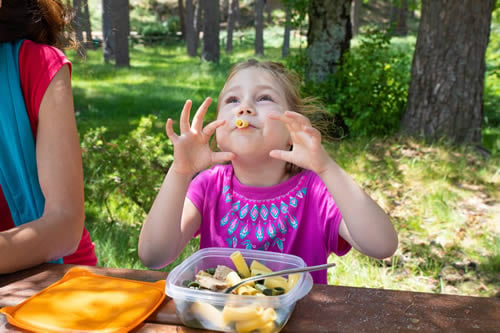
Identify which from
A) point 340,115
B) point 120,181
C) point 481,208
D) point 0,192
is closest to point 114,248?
point 120,181

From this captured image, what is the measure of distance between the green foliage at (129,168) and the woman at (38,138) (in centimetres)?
189

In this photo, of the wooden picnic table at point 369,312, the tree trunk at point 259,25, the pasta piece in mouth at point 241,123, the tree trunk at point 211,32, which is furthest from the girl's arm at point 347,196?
the tree trunk at point 259,25

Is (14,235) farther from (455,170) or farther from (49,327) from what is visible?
(455,170)

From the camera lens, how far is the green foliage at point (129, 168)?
11.9 ft

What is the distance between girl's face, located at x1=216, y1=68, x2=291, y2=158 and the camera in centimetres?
152

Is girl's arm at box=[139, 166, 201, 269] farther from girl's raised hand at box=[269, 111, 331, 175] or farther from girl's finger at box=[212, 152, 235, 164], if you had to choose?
girl's raised hand at box=[269, 111, 331, 175]

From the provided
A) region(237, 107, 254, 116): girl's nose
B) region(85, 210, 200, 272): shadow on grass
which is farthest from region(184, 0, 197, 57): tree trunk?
region(237, 107, 254, 116): girl's nose

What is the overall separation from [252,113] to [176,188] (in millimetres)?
313

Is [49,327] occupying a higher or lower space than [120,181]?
higher

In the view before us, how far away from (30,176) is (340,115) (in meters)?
4.57

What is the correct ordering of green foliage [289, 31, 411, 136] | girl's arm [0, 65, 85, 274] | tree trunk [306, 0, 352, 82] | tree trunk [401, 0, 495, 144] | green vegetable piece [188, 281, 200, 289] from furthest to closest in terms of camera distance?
tree trunk [306, 0, 352, 82], green foliage [289, 31, 411, 136], tree trunk [401, 0, 495, 144], girl's arm [0, 65, 85, 274], green vegetable piece [188, 281, 200, 289]

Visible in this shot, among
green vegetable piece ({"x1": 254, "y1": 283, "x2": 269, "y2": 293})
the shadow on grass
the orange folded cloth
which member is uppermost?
green vegetable piece ({"x1": 254, "y1": 283, "x2": 269, "y2": 293})

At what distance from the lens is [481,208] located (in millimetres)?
3928

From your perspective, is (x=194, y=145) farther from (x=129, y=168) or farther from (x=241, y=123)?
(x=129, y=168)
